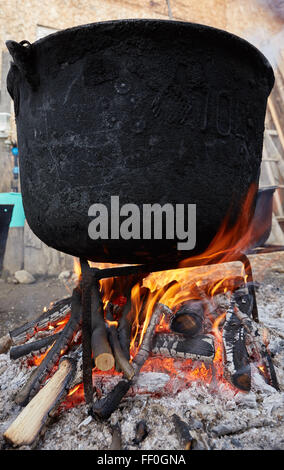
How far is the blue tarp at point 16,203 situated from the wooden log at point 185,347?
9.48 ft

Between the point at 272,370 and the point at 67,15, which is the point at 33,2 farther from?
the point at 272,370

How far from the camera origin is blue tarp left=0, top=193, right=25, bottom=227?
369 cm

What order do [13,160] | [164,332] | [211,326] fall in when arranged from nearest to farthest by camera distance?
[164,332] < [211,326] < [13,160]

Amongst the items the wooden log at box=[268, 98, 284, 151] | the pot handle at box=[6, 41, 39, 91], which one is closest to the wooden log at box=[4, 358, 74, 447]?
the pot handle at box=[6, 41, 39, 91]

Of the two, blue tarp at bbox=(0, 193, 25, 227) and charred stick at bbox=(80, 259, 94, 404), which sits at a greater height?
blue tarp at bbox=(0, 193, 25, 227)

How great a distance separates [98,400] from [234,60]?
4.69ft

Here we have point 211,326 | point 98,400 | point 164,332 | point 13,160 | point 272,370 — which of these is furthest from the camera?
point 13,160

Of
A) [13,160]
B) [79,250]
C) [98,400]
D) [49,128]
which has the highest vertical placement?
[13,160]

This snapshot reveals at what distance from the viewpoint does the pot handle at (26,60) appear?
109cm

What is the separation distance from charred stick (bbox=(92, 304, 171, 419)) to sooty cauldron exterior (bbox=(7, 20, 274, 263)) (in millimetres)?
532

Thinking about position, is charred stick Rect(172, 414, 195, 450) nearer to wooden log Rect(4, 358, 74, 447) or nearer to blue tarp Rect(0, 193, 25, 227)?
wooden log Rect(4, 358, 74, 447)

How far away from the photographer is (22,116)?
129 centimetres

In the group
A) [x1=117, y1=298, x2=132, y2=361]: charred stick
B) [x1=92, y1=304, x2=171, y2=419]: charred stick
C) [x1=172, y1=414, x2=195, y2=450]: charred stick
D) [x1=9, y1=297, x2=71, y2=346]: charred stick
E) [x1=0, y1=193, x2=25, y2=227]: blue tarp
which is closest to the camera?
[x1=172, y1=414, x2=195, y2=450]: charred stick

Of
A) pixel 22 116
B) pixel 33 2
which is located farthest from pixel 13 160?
pixel 22 116
